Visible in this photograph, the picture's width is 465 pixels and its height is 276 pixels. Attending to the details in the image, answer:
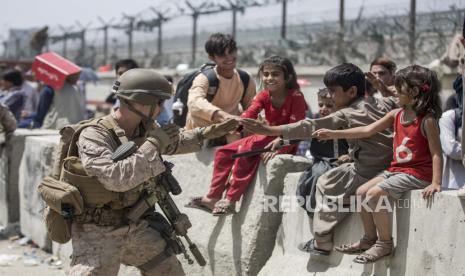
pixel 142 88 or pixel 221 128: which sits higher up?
pixel 142 88

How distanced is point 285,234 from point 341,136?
104cm

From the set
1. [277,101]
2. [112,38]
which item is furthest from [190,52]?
[277,101]

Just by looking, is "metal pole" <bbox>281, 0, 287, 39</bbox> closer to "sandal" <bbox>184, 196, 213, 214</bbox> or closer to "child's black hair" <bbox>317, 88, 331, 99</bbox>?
"sandal" <bbox>184, 196, 213, 214</bbox>

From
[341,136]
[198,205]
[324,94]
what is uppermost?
[324,94]

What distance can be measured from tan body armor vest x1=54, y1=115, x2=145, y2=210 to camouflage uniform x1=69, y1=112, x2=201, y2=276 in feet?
0.18

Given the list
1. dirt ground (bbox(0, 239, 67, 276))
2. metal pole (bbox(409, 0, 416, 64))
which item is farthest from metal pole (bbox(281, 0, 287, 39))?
dirt ground (bbox(0, 239, 67, 276))

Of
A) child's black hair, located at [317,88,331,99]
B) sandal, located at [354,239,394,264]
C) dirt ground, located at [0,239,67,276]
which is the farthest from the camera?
dirt ground, located at [0,239,67,276]

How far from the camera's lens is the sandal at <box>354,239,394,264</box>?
3.93 meters

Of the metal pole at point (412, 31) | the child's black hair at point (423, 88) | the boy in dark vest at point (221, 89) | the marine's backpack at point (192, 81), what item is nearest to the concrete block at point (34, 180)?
the marine's backpack at point (192, 81)

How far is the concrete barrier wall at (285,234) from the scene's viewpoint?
3744 millimetres

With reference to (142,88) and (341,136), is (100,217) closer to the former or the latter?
(142,88)

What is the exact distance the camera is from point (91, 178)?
4.00 metres

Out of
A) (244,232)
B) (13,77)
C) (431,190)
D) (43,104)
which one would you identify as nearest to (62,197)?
(244,232)

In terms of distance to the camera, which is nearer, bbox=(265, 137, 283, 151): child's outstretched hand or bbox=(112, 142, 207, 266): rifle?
bbox=(112, 142, 207, 266): rifle
